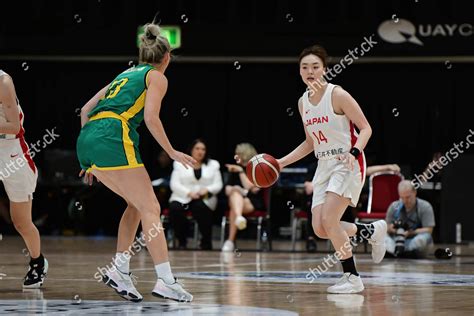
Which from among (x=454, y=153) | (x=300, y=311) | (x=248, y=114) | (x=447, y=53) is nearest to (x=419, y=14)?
(x=447, y=53)

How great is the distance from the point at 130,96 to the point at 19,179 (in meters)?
1.38

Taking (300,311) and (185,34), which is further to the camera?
(185,34)

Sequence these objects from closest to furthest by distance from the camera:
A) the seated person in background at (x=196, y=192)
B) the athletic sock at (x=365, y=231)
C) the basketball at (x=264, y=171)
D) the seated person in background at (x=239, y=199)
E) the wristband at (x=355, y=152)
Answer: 1. the wristband at (x=355, y=152)
2. the basketball at (x=264, y=171)
3. the athletic sock at (x=365, y=231)
4. the seated person in background at (x=239, y=199)
5. the seated person in background at (x=196, y=192)

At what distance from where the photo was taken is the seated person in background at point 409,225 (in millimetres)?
12094

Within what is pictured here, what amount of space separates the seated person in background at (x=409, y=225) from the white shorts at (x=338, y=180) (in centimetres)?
482

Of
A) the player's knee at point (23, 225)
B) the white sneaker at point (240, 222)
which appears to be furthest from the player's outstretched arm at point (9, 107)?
the white sneaker at point (240, 222)

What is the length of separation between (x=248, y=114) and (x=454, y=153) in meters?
3.80

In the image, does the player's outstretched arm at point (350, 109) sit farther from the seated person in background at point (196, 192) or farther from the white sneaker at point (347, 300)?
the seated person in background at point (196, 192)

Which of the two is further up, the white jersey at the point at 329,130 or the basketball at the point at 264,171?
the white jersey at the point at 329,130

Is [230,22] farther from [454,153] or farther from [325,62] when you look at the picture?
[325,62]

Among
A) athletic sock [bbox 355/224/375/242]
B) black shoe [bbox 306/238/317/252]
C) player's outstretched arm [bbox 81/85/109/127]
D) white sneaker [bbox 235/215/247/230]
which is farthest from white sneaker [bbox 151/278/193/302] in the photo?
black shoe [bbox 306/238/317/252]

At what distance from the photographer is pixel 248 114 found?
61.3ft

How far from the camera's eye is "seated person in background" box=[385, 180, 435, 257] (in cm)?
1209

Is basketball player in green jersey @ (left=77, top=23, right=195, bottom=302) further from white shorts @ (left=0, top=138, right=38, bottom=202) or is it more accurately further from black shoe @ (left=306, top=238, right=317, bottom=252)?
black shoe @ (left=306, top=238, right=317, bottom=252)
